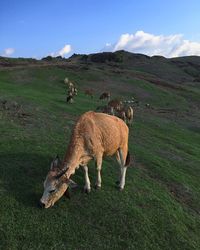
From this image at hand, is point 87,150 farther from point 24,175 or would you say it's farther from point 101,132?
point 24,175

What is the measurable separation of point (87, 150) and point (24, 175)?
9.49 ft

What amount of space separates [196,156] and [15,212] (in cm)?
1957

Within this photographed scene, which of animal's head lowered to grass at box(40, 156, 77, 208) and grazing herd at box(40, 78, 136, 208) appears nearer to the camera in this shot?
animal's head lowered to grass at box(40, 156, 77, 208)

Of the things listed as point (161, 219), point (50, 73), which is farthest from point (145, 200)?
point (50, 73)

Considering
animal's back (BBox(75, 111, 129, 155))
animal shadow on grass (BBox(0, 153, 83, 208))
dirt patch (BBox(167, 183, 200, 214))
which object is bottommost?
dirt patch (BBox(167, 183, 200, 214))

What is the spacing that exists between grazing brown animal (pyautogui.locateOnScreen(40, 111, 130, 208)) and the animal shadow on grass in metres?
1.00

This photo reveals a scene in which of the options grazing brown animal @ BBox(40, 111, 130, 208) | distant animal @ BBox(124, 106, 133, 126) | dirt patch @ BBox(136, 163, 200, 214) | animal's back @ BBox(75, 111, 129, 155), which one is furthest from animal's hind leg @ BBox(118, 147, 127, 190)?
distant animal @ BBox(124, 106, 133, 126)

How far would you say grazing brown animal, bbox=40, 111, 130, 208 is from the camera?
1426cm

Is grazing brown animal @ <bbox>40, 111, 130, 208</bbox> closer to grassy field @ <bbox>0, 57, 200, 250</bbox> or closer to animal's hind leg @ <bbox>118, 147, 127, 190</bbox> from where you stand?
animal's hind leg @ <bbox>118, 147, 127, 190</bbox>

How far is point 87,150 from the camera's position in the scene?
51.5 ft

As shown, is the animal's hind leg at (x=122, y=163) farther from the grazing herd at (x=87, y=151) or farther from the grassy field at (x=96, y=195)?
the grassy field at (x=96, y=195)

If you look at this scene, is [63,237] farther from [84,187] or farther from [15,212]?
[84,187]

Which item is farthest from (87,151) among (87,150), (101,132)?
(101,132)

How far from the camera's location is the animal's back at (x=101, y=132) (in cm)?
1584
